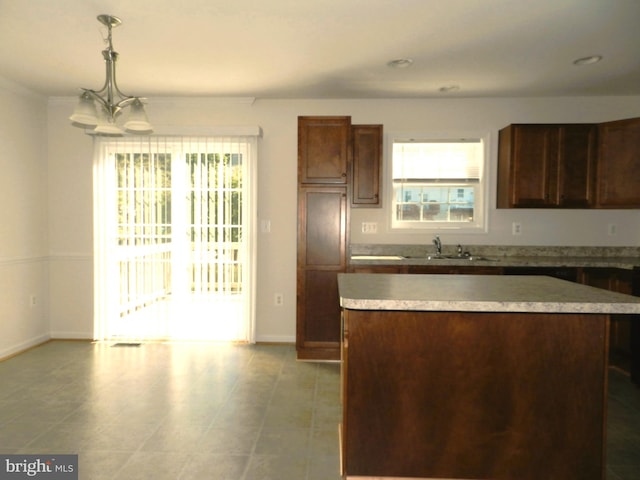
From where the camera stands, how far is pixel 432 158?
4270 millimetres

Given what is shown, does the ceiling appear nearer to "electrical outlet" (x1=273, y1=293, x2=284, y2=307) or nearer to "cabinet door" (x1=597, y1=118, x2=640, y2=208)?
"cabinet door" (x1=597, y1=118, x2=640, y2=208)

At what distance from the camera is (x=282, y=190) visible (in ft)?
13.8

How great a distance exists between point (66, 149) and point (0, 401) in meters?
2.64

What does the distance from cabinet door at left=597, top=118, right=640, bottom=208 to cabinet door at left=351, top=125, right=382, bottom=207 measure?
2.09 meters

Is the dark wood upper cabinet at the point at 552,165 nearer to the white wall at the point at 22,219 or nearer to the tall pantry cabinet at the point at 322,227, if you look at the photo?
the tall pantry cabinet at the point at 322,227

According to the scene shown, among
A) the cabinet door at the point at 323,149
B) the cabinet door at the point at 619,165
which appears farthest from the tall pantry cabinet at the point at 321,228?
the cabinet door at the point at 619,165

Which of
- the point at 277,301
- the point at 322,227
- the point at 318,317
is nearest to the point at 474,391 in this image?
the point at 318,317

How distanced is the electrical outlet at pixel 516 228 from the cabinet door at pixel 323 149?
193 centimetres

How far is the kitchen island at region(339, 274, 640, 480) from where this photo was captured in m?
1.77

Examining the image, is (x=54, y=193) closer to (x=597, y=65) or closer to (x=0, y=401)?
(x=0, y=401)

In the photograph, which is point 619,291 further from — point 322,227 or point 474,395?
point 322,227

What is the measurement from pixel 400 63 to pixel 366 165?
39.8 inches

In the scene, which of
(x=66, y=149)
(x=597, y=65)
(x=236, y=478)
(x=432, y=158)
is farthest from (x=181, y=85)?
(x=597, y=65)

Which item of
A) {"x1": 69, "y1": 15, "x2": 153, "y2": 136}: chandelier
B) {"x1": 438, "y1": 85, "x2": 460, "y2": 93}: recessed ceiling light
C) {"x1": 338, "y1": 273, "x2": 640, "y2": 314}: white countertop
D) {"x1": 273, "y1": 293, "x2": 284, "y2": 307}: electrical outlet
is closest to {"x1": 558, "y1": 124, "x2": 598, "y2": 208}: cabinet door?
{"x1": 438, "y1": 85, "x2": 460, "y2": 93}: recessed ceiling light
